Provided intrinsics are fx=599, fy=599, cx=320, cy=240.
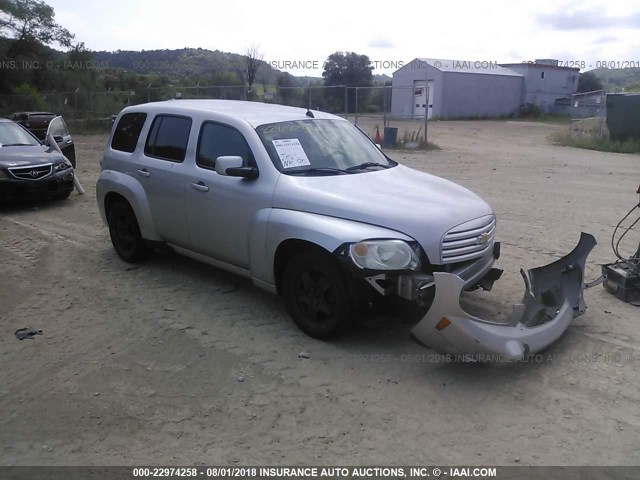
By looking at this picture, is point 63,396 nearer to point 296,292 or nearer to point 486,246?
point 296,292

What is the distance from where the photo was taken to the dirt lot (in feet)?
11.4

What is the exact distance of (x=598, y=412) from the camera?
3.82 m

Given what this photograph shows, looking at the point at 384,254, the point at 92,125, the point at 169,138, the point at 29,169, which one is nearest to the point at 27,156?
the point at 29,169

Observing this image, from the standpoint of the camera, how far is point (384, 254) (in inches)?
172

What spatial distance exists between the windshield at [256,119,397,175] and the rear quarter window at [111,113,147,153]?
73.9 inches

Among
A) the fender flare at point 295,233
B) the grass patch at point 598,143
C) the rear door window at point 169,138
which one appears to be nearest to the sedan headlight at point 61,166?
the rear door window at point 169,138

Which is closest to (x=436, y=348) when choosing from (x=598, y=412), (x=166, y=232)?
(x=598, y=412)

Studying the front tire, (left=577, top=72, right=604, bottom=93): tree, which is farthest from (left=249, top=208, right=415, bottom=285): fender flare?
(left=577, top=72, right=604, bottom=93): tree

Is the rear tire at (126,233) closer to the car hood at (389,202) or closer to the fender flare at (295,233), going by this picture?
the fender flare at (295,233)

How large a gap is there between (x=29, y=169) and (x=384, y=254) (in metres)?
7.93

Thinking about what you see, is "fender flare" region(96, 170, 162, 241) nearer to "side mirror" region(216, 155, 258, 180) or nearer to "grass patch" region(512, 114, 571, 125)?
"side mirror" region(216, 155, 258, 180)

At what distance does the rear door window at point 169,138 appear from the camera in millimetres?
5988

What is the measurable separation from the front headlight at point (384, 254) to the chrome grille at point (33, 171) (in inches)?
304

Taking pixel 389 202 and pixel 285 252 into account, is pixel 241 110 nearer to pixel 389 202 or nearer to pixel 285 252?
pixel 285 252
